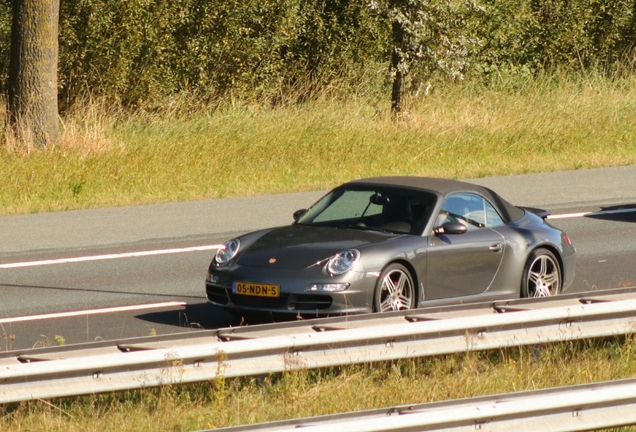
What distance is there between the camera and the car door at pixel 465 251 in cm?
1016

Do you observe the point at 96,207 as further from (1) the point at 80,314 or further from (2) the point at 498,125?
(2) the point at 498,125

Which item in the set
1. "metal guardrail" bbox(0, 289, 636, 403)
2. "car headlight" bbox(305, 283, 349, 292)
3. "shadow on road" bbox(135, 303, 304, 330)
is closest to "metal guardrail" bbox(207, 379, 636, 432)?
"metal guardrail" bbox(0, 289, 636, 403)

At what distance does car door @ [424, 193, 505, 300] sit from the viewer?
1016 centimetres

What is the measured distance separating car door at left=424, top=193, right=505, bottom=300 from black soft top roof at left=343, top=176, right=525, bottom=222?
0.25 ft

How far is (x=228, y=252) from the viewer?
10.1 meters

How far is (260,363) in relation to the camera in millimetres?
7312

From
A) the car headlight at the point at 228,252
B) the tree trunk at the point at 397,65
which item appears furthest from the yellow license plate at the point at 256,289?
the tree trunk at the point at 397,65

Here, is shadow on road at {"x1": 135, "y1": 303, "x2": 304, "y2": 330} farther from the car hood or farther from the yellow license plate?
the car hood

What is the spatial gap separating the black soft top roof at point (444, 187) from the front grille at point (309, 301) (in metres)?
1.71

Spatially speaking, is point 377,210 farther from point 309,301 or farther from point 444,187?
point 309,301

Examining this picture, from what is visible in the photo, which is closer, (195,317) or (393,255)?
(393,255)

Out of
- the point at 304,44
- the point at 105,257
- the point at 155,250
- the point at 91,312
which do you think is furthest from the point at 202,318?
the point at 304,44

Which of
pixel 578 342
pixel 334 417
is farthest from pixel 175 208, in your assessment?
pixel 334 417

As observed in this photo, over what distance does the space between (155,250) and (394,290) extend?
506 cm
